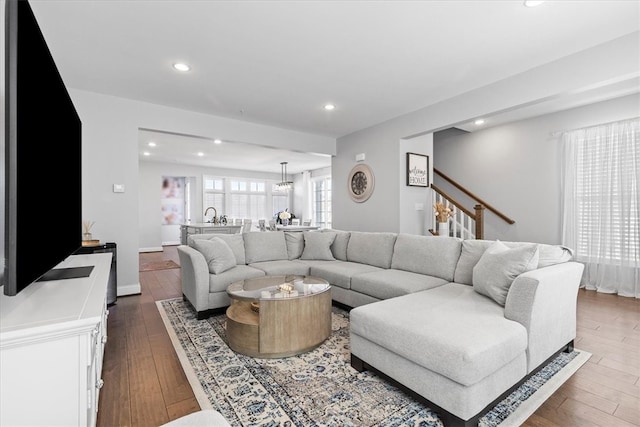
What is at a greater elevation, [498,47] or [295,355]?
[498,47]

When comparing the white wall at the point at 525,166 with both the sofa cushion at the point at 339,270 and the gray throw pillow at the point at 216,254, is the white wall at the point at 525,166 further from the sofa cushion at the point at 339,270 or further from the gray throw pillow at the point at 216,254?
the gray throw pillow at the point at 216,254

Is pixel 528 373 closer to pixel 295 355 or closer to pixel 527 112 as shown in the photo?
pixel 295 355

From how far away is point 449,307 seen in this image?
209 cm

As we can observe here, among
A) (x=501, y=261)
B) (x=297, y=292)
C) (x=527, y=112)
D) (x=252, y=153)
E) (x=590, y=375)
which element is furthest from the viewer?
(x=252, y=153)

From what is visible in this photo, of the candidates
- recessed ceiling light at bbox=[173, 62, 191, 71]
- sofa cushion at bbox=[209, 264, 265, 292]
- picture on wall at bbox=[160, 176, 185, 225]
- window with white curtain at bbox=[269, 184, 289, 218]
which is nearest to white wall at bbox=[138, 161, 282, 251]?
picture on wall at bbox=[160, 176, 185, 225]

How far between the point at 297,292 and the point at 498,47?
9.08 ft

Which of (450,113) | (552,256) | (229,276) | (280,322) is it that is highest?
(450,113)

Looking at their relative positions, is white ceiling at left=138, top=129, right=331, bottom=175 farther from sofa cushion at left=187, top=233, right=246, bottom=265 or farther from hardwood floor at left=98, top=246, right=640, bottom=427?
hardwood floor at left=98, top=246, right=640, bottom=427

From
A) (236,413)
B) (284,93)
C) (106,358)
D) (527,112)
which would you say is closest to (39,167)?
(236,413)

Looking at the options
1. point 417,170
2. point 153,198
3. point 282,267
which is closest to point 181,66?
point 282,267

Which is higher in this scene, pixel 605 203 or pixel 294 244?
pixel 605 203

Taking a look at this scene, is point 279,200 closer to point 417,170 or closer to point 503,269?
point 417,170

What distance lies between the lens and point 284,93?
379 cm

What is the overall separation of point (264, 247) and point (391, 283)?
1889 millimetres
